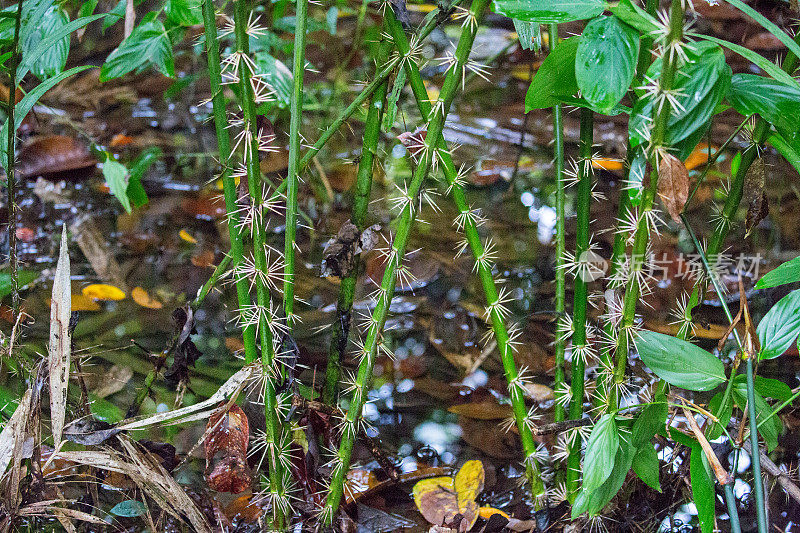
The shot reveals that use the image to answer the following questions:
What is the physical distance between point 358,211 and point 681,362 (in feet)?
1.61

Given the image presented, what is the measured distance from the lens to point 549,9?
66 centimetres

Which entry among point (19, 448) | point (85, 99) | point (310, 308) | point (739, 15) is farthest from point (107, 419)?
point (739, 15)

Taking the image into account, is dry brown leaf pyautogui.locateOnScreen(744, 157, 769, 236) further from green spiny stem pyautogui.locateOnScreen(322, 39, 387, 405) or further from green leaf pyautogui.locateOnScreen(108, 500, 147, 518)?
green leaf pyautogui.locateOnScreen(108, 500, 147, 518)

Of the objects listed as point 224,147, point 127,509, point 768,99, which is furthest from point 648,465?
point 127,509

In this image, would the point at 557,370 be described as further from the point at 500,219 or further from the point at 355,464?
the point at 500,219

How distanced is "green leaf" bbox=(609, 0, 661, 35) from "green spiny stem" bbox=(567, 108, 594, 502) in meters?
0.23

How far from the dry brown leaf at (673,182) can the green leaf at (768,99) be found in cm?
13

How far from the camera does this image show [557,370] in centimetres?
106

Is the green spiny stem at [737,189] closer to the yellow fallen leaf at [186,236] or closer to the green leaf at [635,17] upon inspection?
the green leaf at [635,17]

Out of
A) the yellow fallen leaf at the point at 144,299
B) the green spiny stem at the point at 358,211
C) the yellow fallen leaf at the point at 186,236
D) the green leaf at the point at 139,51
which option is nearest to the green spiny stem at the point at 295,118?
the green spiny stem at the point at 358,211

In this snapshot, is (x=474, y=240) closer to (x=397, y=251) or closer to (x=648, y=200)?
(x=397, y=251)

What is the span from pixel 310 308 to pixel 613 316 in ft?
3.19

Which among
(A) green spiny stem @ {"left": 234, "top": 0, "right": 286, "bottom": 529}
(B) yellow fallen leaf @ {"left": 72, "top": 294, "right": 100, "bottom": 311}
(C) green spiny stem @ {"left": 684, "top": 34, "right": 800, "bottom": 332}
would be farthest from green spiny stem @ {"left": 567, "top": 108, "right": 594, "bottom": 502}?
(B) yellow fallen leaf @ {"left": 72, "top": 294, "right": 100, "bottom": 311}

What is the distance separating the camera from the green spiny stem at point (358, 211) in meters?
0.95
